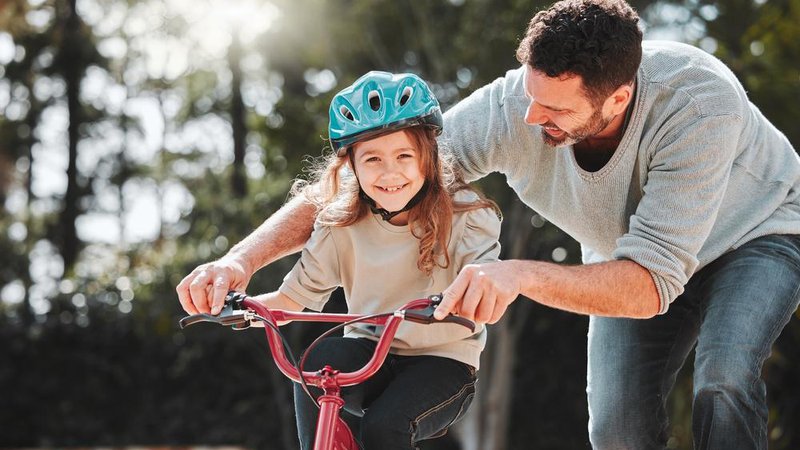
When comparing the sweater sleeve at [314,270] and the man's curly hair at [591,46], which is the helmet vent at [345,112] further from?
the man's curly hair at [591,46]

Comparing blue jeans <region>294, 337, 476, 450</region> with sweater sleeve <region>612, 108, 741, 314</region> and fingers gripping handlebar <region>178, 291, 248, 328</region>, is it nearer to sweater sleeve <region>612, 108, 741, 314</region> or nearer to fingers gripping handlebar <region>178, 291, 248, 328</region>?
fingers gripping handlebar <region>178, 291, 248, 328</region>

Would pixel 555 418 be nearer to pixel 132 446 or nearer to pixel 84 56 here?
pixel 132 446

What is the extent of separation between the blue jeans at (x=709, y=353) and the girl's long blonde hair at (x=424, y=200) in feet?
2.47

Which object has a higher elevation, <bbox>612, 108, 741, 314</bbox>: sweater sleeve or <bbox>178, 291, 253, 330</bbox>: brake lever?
<bbox>612, 108, 741, 314</bbox>: sweater sleeve

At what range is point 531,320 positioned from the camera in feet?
38.7

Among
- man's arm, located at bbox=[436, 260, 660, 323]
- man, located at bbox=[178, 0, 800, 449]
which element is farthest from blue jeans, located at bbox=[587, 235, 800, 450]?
man's arm, located at bbox=[436, 260, 660, 323]

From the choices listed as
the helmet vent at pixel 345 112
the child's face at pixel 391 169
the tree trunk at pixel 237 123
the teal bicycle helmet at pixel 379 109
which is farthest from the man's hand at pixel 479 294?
the tree trunk at pixel 237 123

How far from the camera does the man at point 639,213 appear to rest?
3207 millimetres

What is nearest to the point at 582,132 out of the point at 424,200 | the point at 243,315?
the point at 424,200

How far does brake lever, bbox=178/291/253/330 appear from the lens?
303 cm

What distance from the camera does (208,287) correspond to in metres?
3.16

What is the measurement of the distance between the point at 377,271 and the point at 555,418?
351 inches

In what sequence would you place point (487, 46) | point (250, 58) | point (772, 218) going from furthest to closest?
point (250, 58), point (487, 46), point (772, 218)

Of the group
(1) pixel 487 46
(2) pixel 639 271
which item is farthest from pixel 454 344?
(1) pixel 487 46
